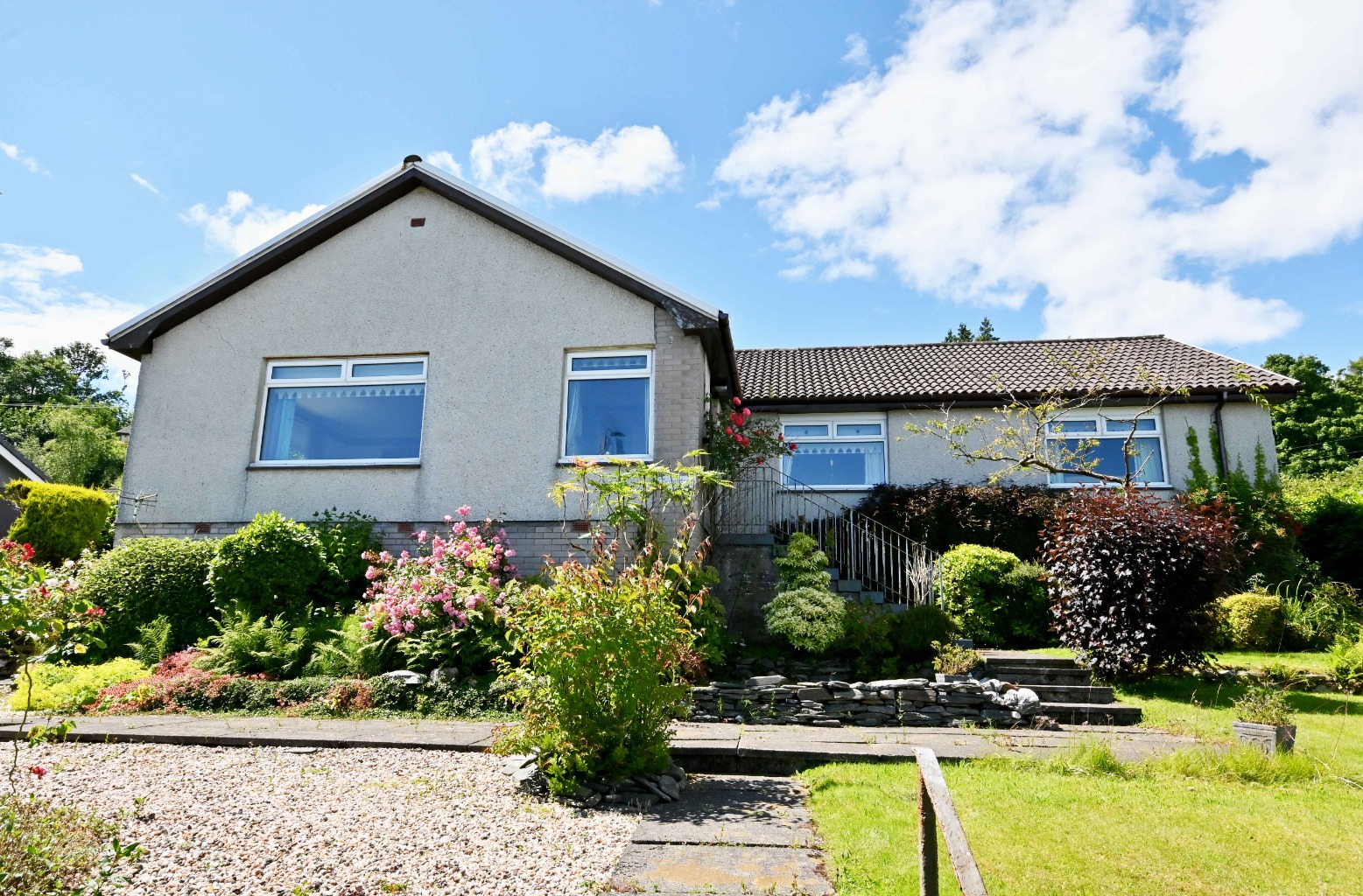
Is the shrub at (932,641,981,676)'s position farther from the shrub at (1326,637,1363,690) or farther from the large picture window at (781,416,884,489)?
the large picture window at (781,416,884,489)

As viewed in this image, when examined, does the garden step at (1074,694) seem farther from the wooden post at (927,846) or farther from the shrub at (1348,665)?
the wooden post at (927,846)

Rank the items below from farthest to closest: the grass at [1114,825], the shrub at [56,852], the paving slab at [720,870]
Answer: the grass at [1114,825]
the paving slab at [720,870]
the shrub at [56,852]

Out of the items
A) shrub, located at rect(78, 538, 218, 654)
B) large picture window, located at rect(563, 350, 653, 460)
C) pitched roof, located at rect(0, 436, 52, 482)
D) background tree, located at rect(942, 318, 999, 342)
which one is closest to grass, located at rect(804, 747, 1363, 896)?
large picture window, located at rect(563, 350, 653, 460)

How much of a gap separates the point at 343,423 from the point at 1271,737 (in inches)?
420

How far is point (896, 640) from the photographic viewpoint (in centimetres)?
898

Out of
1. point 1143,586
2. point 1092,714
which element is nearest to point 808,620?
point 1092,714

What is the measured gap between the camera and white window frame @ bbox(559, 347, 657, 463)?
10.5 meters

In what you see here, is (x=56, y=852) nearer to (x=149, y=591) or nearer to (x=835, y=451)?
(x=149, y=591)

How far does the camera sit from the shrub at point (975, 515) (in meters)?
14.0

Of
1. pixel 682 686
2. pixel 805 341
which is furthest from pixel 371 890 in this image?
pixel 805 341

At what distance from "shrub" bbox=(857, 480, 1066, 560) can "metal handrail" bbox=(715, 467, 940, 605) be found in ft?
2.43

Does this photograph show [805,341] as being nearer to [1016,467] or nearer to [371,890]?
[1016,467]

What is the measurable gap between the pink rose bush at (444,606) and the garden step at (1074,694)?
5.49 metres

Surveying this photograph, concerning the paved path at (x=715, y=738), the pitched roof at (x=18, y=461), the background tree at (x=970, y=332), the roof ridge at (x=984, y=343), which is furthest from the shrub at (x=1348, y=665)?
the background tree at (x=970, y=332)
